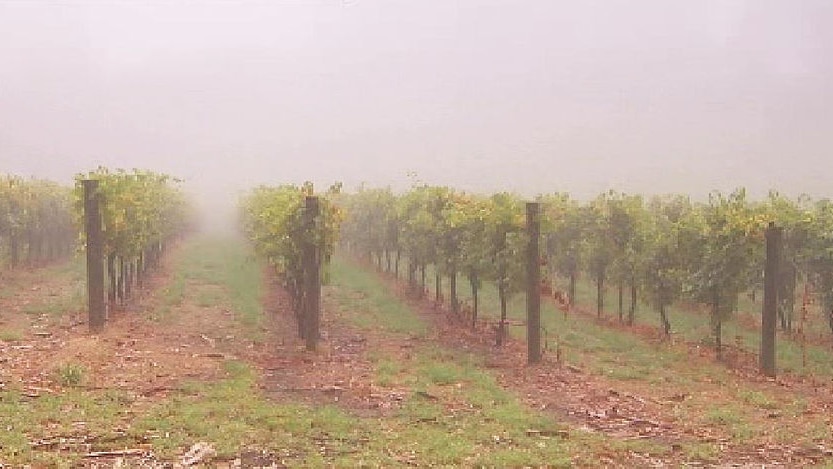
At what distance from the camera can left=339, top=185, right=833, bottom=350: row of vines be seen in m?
21.3

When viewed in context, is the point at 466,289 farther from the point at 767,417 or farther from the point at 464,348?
the point at 767,417

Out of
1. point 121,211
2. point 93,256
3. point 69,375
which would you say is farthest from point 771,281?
point 121,211

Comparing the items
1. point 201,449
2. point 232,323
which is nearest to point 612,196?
point 232,323

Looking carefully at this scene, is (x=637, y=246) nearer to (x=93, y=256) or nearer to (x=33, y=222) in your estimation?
(x=93, y=256)

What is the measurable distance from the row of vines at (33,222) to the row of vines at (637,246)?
16705 millimetres

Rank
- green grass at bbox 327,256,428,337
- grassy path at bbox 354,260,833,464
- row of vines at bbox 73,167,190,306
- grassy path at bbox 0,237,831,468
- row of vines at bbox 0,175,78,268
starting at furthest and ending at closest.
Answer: row of vines at bbox 0,175,78,268
green grass at bbox 327,256,428,337
row of vines at bbox 73,167,190,306
grassy path at bbox 354,260,833,464
grassy path at bbox 0,237,831,468

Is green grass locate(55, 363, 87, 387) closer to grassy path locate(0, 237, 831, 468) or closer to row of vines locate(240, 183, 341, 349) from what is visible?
grassy path locate(0, 237, 831, 468)

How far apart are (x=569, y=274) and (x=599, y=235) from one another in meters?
4.50

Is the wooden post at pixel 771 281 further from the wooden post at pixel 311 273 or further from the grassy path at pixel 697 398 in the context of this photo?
the wooden post at pixel 311 273

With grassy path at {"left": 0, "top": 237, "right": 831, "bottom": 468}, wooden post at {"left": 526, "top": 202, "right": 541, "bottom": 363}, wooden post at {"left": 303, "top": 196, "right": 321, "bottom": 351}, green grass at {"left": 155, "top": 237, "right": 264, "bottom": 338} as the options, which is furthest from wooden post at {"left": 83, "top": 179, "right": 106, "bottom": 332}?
wooden post at {"left": 526, "top": 202, "right": 541, "bottom": 363}

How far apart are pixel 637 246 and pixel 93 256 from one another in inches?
711

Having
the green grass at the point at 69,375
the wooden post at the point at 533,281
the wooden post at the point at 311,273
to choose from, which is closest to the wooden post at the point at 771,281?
the wooden post at the point at 533,281

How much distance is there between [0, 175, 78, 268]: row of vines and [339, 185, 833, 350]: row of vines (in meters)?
16.7

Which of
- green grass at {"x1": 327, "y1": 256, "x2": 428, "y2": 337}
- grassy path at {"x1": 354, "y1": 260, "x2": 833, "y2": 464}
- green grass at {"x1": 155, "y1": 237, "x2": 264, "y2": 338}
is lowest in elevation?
grassy path at {"x1": 354, "y1": 260, "x2": 833, "y2": 464}
